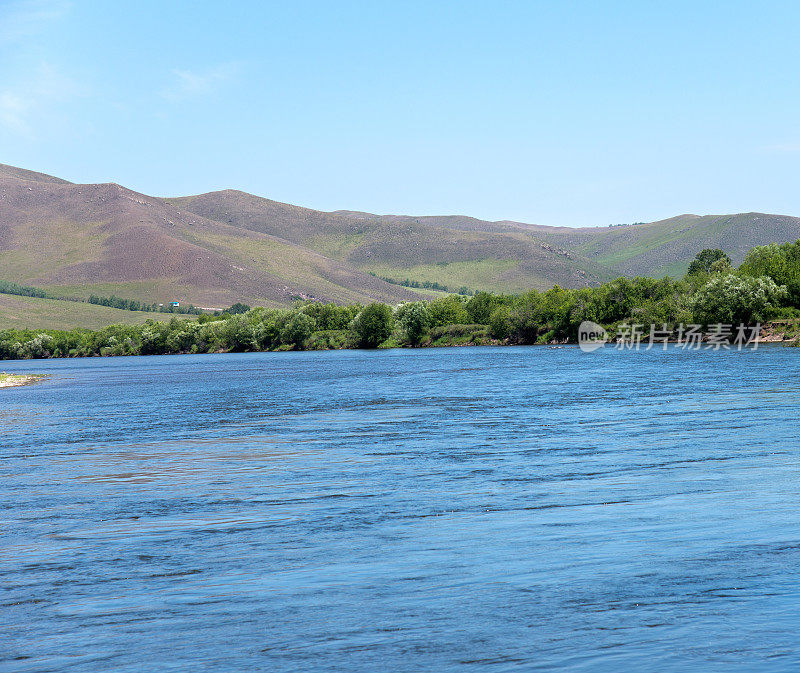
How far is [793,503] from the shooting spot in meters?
17.4

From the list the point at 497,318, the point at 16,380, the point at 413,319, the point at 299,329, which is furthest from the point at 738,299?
the point at 299,329

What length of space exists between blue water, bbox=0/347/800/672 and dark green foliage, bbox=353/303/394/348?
126m

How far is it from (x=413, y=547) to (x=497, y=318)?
458 feet

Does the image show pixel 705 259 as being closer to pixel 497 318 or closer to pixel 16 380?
pixel 497 318

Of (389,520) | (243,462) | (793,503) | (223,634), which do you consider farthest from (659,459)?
(223,634)

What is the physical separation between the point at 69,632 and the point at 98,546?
4.73 m

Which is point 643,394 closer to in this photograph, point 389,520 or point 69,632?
point 389,520

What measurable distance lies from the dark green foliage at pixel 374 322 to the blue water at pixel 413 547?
4941 inches

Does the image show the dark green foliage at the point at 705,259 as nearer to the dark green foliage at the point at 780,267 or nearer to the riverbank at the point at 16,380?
the dark green foliage at the point at 780,267

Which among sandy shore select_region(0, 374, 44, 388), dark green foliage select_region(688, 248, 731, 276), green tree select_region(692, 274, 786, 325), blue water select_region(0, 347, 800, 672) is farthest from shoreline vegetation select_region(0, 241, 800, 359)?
blue water select_region(0, 347, 800, 672)

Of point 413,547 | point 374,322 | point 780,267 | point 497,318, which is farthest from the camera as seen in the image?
point 374,322

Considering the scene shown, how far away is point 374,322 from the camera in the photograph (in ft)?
527

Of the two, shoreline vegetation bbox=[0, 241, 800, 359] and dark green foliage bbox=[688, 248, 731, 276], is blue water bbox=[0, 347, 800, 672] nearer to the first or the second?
shoreline vegetation bbox=[0, 241, 800, 359]

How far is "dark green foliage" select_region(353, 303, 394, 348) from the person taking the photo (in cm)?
16050
